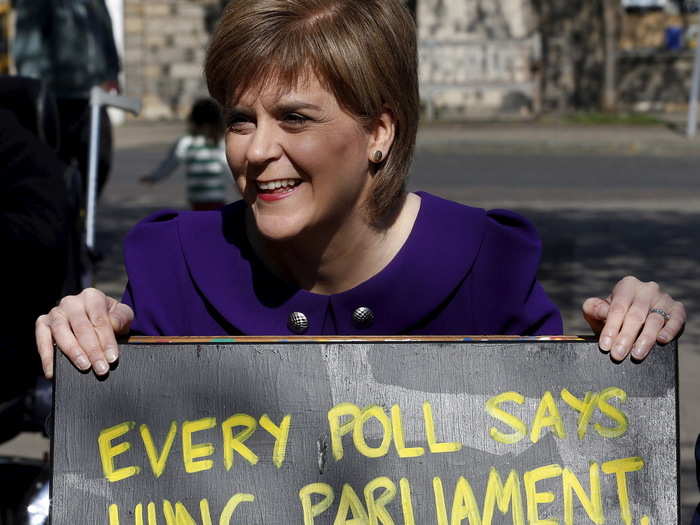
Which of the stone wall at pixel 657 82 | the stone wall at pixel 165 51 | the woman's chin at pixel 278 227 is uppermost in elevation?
the woman's chin at pixel 278 227

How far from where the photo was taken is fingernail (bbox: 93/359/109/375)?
245cm

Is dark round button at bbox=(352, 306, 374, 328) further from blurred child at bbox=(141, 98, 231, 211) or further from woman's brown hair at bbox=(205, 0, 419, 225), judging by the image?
blurred child at bbox=(141, 98, 231, 211)

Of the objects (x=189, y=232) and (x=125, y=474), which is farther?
(x=189, y=232)

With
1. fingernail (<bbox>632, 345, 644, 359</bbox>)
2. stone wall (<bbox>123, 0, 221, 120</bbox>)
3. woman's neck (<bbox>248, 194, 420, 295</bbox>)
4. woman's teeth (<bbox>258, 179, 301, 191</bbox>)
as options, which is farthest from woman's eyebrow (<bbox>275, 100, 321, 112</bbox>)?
stone wall (<bbox>123, 0, 221, 120</bbox>)

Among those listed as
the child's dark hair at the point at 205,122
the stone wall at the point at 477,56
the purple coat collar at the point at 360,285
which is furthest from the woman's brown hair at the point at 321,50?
the stone wall at the point at 477,56

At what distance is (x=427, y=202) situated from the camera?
10.0ft

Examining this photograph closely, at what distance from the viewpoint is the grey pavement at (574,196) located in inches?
351

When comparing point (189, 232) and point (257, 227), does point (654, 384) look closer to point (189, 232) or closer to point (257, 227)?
point (257, 227)

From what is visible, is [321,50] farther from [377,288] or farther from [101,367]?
[101,367]

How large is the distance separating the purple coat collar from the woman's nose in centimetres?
34

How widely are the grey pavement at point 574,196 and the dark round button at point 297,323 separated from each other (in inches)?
94.5

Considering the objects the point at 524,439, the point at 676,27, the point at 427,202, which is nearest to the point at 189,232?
the point at 427,202

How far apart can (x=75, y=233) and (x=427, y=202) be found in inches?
77.8

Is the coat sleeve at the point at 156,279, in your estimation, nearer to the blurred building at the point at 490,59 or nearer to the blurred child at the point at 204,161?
the blurred child at the point at 204,161
